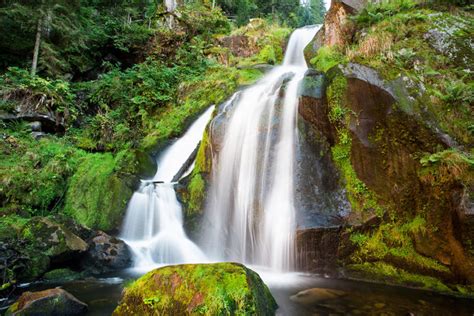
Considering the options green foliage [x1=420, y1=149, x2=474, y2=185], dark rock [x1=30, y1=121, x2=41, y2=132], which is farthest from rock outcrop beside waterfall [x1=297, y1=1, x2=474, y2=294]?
dark rock [x1=30, y1=121, x2=41, y2=132]

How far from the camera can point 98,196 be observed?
8.51m

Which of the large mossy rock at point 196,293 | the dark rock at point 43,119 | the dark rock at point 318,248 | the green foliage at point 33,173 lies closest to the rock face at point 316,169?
the dark rock at point 318,248

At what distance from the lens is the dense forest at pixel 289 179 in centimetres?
515

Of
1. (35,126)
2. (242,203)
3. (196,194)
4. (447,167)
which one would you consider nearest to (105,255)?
(196,194)

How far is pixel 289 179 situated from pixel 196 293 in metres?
3.89

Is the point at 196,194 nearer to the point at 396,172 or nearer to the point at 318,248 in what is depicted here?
the point at 318,248

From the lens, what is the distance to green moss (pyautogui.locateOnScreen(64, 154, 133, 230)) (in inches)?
321

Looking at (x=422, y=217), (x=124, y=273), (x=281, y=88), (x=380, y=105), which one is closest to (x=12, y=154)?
(x=124, y=273)

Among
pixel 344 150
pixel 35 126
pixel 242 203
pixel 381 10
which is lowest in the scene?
pixel 242 203

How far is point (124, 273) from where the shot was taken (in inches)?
258

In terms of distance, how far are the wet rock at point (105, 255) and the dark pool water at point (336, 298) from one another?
1.54 feet

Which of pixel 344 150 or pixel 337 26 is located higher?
pixel 337 26

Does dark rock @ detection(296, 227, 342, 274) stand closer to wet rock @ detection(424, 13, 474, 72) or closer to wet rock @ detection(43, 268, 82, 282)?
wet rock @ detection(43, 268, 82, 282)

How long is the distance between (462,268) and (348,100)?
372 centimetres
